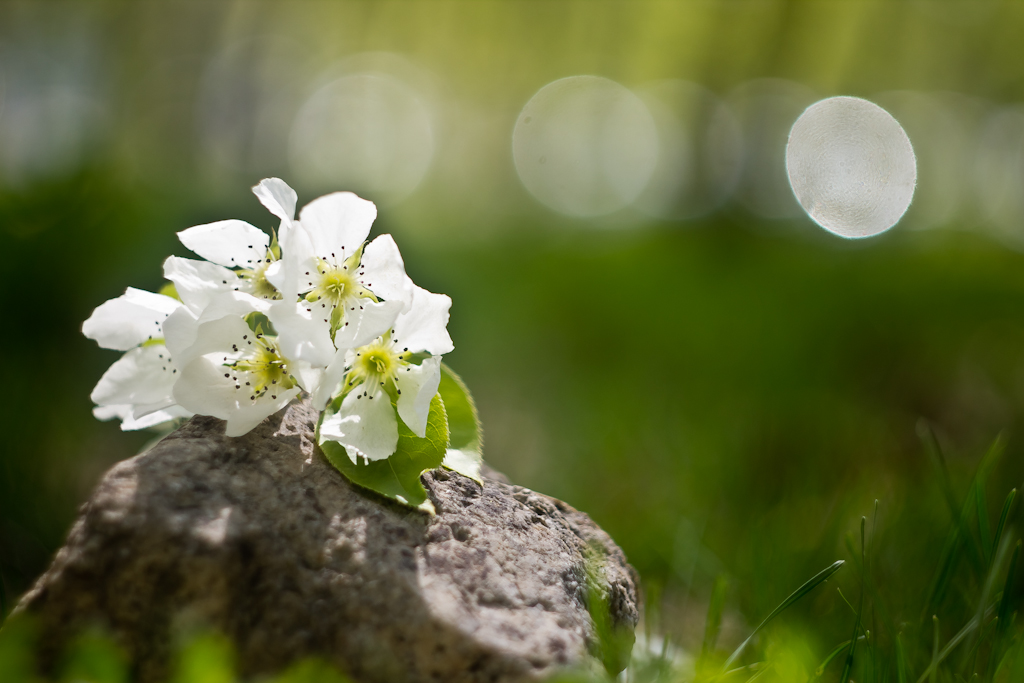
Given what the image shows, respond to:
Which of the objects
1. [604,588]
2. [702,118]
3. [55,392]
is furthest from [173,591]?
[702,118]

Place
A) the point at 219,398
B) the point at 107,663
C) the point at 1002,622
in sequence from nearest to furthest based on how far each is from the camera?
the point at 107,663 < the point at 219,398 < the point at 1002,622

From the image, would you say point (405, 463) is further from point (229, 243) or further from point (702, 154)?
point (702, 154)

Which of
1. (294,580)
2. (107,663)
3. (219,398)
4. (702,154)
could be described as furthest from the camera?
(702,154)

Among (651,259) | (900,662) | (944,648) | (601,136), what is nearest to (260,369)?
(900,662)

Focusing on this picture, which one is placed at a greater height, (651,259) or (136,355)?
(136,355)

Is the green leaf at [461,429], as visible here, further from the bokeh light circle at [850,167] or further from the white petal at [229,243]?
the bokeh light circle at [850,167]

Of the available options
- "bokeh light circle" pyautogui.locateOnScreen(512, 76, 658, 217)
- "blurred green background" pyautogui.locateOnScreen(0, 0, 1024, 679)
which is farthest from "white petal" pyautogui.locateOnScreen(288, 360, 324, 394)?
"bokeh light circle" pyautogui.locateOnScreen(512, 76, 658, 217)

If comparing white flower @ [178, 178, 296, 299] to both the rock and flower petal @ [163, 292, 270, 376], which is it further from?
the rock

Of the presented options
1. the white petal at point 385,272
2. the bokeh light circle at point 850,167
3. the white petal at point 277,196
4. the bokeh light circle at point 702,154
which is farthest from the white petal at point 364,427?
the bokeh light circle at point 702,154
